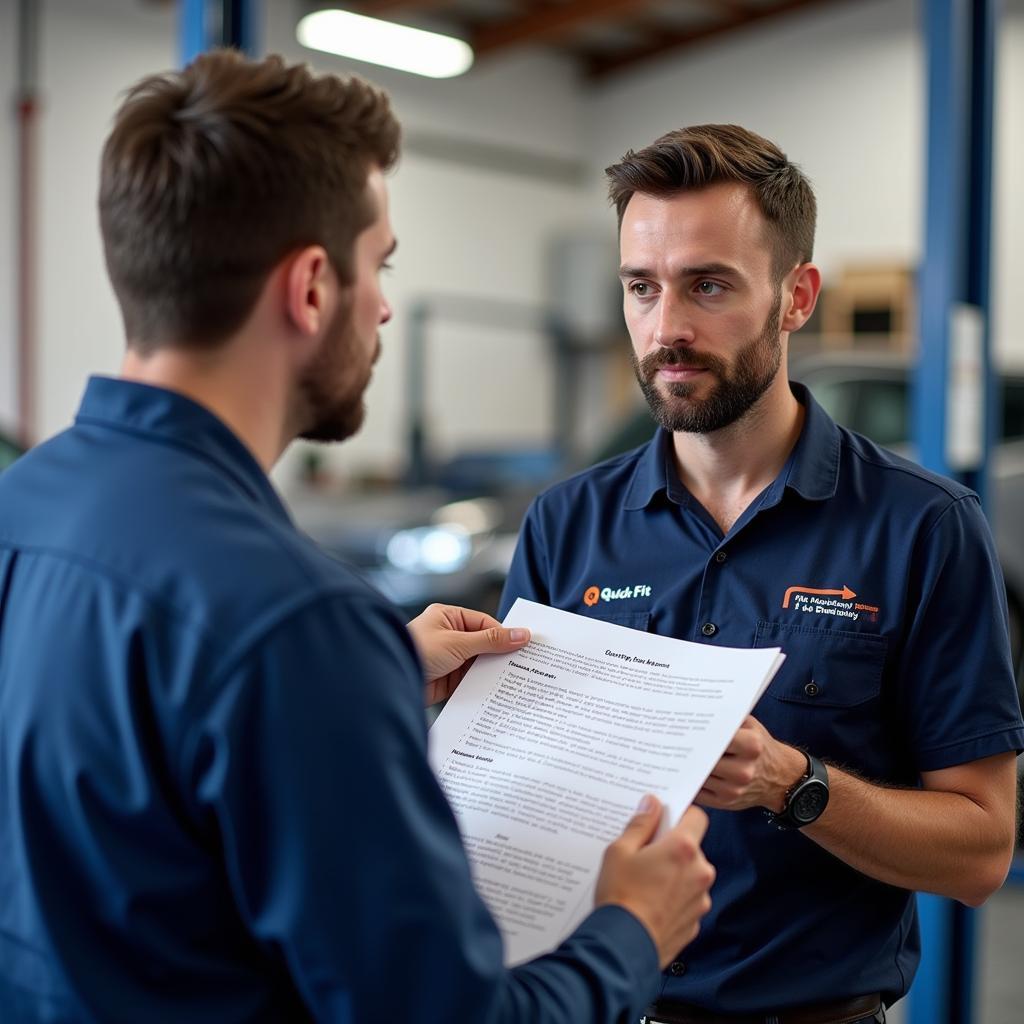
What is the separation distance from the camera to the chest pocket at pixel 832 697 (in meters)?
1.47

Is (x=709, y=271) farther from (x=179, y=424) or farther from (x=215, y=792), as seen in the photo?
(x=215, y=792)

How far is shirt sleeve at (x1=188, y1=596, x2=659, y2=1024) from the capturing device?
0.84 m

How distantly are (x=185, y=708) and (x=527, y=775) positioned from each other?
48 centimetres

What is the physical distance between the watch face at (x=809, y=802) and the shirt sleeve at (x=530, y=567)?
19.5 inches

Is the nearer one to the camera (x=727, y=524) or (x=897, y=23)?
(x=727, y=524)

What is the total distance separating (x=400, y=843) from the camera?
33.8 inches

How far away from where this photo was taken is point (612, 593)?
63.9 inches

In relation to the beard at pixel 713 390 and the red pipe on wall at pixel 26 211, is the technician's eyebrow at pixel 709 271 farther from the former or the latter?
the red pipe on wall at pixel 26 211

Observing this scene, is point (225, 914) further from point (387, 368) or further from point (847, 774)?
point (387, 368)

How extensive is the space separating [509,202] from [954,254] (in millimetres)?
10126

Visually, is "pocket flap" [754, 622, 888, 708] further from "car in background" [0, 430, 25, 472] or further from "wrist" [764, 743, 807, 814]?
"car in background" [0, 430, 25, 472]

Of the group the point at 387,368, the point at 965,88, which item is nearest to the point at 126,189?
the point at 965,88

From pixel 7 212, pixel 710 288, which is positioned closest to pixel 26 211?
pixel 7 212

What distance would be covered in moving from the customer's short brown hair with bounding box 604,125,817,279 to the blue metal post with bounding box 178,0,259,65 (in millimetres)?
1505
